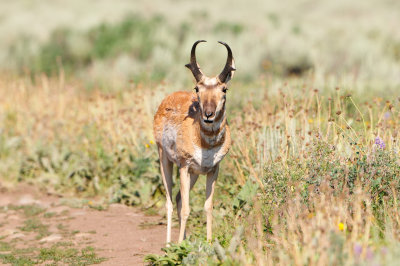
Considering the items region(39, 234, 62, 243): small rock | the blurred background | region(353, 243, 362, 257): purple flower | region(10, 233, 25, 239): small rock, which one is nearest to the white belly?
region(353, 243, 362, 257): purple flower

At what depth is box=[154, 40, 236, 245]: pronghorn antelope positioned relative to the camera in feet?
21.8

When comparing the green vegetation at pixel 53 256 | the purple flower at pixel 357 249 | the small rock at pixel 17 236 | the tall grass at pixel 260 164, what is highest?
the tall grass at pixel 260 164

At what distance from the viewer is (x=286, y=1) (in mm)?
45062

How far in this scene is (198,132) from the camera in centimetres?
705

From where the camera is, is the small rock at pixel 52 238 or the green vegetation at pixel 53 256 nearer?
the green vegetation at pixel 53 256

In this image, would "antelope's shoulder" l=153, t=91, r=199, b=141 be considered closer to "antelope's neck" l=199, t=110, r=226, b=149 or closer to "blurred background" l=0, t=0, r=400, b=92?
"antelope's neck" l=199, t=110, r=226, b=149

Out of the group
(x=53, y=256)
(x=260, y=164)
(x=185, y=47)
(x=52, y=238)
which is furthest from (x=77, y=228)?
(x=185, y=47)

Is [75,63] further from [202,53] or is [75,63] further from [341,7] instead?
[341,7]

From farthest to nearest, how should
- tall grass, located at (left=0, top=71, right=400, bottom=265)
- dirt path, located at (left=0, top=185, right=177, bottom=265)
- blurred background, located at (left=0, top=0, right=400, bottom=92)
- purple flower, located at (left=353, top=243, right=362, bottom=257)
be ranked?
1. blurred background, located at (left=0, top=0, right=400, bottom=92)
2. dirt path, located at (left=0, top=185, right=177, bottom=265)
3. tall grass, located at (left=0, top=71, right=400, bottom=265)
4. purple flower, located at (left=353, top=243, right=362, bottom=257)

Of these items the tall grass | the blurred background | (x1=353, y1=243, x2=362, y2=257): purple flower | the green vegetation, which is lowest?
the green vegetation

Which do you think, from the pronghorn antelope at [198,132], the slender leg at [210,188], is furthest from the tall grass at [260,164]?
the pronghorn antelope at [198,132]

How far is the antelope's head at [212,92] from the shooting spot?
Answer: 639cm

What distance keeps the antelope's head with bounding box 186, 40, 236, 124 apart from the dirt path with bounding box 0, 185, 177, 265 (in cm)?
214

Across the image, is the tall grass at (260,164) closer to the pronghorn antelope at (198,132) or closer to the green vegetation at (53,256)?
the pronghorn antelope at (198,132)
